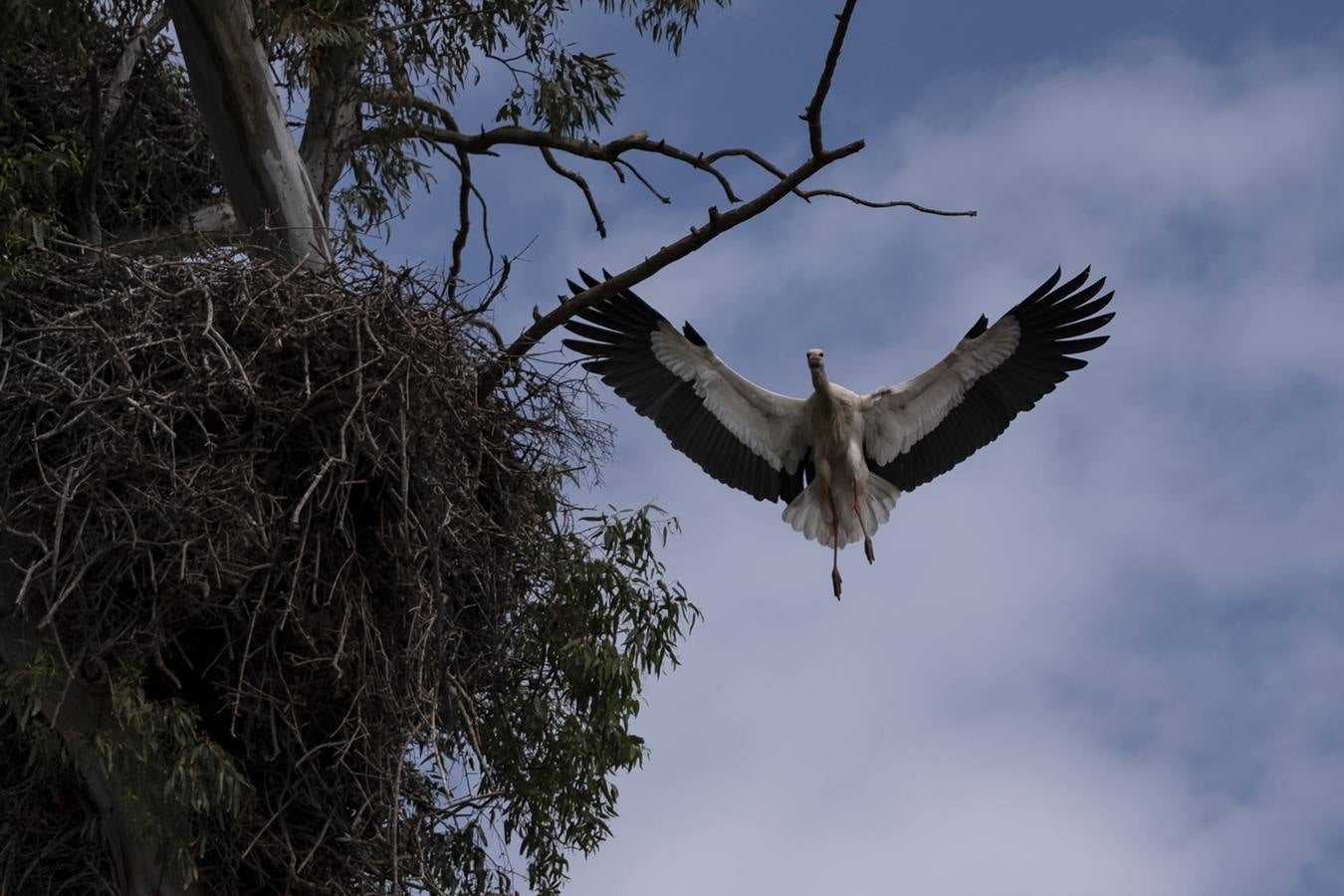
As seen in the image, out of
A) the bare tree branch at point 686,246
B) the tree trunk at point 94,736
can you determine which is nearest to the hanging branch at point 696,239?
the bare tree branch at point 686,246

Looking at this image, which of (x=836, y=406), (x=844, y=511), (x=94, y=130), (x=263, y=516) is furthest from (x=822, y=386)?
(x=94, y=130)

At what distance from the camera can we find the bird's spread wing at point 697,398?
8328mm

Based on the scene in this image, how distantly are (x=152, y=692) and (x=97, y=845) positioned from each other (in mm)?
594

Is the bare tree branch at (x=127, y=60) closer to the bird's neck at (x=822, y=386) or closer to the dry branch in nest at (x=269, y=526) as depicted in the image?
the dry branch in nest at (x=269, y=526)

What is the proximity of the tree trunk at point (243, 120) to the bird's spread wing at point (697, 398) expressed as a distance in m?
1.37

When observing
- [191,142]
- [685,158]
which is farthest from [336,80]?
[685,158]

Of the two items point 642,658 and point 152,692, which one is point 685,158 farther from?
point 152,692

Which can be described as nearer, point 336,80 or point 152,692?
point 152,692

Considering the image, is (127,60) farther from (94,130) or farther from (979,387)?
(979,387)

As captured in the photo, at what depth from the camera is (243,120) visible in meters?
7.52

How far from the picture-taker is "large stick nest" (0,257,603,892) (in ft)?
19.8

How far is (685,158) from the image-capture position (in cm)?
899

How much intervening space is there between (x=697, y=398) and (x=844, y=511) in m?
0.83

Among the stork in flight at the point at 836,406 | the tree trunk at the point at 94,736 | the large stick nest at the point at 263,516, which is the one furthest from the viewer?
the stork in flight at the point at 836,406
